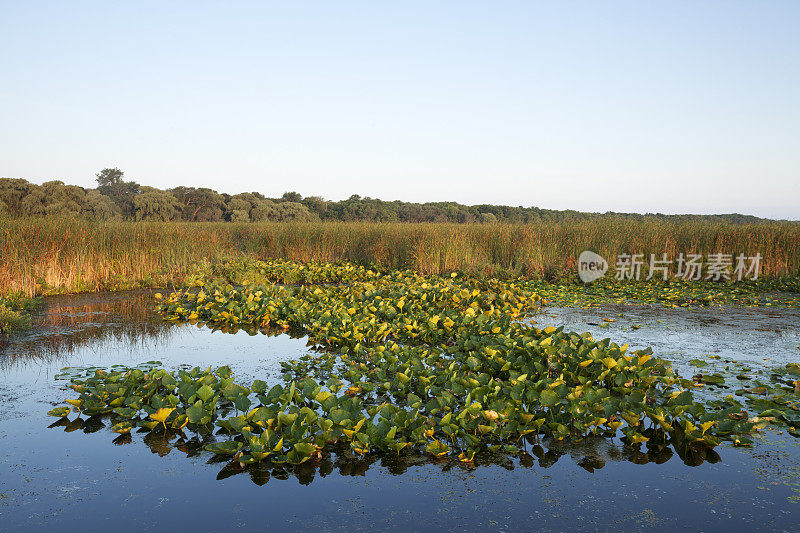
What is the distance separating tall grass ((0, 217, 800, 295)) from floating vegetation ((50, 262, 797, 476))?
18.1 ft

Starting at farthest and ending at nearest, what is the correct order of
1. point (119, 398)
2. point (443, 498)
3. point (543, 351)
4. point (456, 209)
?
1. point (456, 209)
2. point (543, 351)
3. point (119, 398)
4. point (443, 498)

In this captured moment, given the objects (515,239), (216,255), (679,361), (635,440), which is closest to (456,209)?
(515,239)

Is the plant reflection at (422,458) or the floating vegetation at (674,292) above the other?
the floating vegetation at (674,292)

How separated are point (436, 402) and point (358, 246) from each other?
1064 centimetres

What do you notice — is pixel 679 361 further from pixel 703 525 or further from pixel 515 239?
pixel 515 239

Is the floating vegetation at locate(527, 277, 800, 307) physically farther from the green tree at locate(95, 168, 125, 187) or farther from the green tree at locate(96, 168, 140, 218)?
the green tree at locate(95, 168, 125, 187)

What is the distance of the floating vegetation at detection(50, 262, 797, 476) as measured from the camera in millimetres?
3078

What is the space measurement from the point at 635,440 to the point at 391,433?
1404 mm

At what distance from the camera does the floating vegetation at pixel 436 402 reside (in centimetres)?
308

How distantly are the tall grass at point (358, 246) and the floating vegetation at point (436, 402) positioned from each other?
18.1 ft

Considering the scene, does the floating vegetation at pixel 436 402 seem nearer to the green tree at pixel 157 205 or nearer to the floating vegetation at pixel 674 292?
the floating vegetation at pixel 674 292

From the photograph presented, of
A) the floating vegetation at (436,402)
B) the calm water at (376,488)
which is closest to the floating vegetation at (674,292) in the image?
the floating vegetation at (436,402)

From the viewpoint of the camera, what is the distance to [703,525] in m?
2.36

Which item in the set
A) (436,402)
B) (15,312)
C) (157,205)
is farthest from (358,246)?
(157,205)
